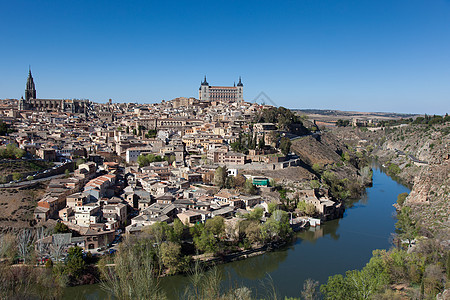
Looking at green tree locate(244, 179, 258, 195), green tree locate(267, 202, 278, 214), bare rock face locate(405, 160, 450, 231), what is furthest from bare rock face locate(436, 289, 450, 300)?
green tree locate(244, 179, 258, 195)

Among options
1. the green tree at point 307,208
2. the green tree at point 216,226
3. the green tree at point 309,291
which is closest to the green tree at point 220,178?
the green tree at point 307,208

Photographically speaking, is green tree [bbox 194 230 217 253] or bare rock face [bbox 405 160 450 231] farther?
bare rock face [bbox 405 160 450 231]

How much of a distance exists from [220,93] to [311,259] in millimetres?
37057

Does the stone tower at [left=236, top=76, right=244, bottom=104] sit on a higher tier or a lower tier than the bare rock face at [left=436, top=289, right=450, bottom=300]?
higher

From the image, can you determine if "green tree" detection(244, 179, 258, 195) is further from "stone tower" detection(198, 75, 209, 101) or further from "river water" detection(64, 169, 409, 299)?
"stone tower" detection(198, 75, 209, 101)

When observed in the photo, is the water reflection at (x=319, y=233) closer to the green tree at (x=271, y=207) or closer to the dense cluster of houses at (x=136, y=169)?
the dense cluster of houses at (x=136, y=169)

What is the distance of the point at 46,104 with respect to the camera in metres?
37.8

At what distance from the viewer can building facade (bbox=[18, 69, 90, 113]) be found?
36.4m

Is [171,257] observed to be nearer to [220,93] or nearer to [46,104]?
[46,104]

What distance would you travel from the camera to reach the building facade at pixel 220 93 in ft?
154

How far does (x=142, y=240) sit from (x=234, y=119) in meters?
20.6

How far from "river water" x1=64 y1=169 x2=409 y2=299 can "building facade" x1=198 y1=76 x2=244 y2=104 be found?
3107cm

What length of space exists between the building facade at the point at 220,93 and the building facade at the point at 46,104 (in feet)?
48.3

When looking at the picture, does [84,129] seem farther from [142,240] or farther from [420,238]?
[420,238]
